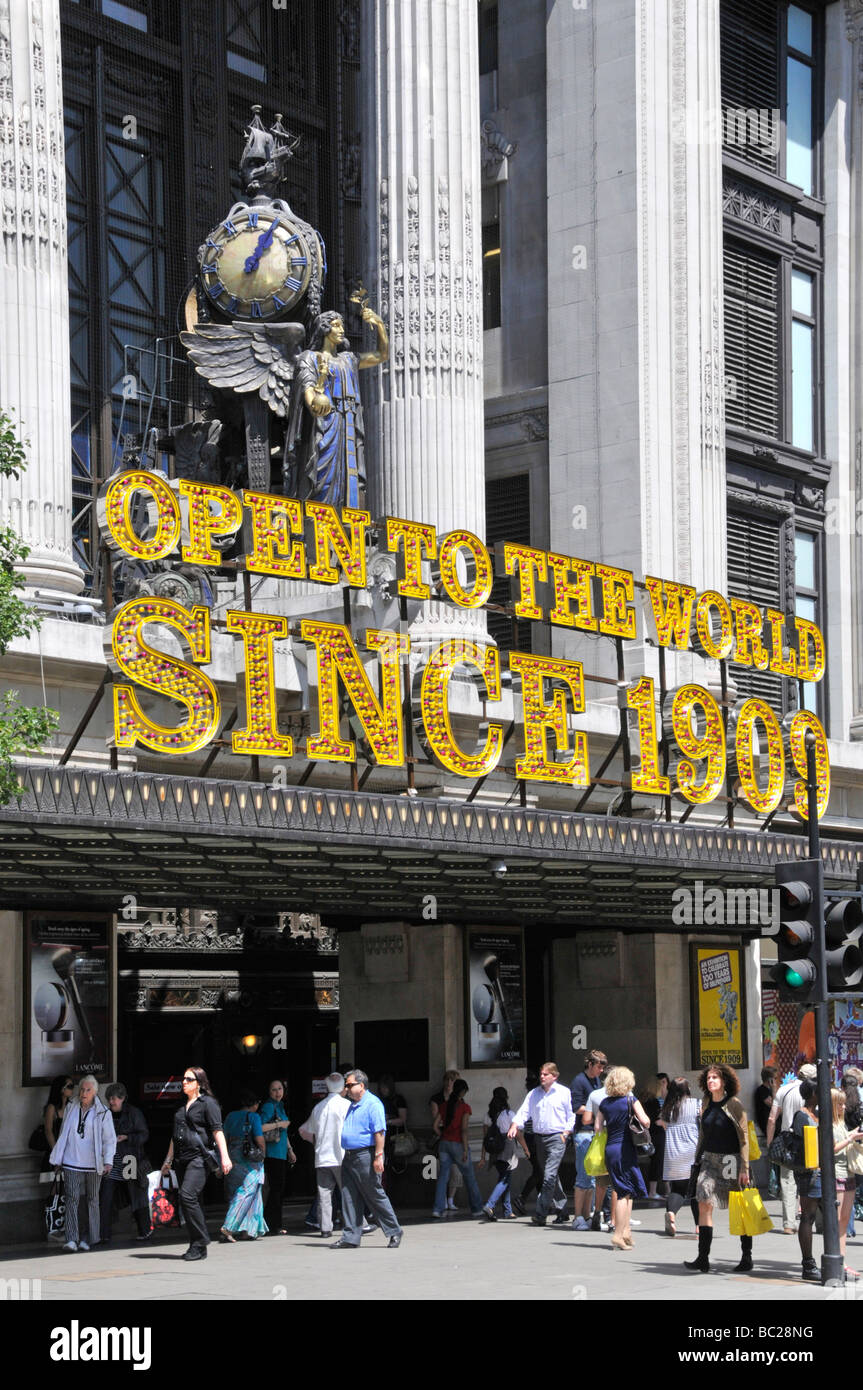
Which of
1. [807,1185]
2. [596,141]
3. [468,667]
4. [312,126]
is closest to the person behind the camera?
[807,1185]

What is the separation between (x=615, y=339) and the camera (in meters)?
34.3

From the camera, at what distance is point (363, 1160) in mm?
21844

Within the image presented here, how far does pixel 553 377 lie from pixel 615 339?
140 cm

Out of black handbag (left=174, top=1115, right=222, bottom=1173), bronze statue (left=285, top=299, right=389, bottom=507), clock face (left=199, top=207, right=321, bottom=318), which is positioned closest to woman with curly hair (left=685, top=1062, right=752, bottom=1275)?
black handbag (left=174, top=1115, right=222, bottom=1173)

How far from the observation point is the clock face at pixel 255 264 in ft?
104

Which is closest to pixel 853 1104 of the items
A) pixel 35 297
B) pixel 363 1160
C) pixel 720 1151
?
pixel 720 1151

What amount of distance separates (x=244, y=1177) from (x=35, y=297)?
402 inches

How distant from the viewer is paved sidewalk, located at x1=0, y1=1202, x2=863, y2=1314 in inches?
701

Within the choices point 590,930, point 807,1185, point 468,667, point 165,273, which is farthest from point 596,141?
point 807,1185

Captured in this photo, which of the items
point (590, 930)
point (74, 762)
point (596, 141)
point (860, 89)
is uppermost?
point (860, 89)

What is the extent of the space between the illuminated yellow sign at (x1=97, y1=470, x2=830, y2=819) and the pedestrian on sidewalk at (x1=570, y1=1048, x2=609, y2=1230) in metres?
3.71

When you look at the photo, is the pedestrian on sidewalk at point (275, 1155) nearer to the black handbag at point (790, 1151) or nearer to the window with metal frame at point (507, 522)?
the black handbag at point (790, 1151)

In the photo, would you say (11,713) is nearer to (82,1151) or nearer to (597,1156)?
(82,1151)

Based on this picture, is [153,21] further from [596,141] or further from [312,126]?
[596,141]
